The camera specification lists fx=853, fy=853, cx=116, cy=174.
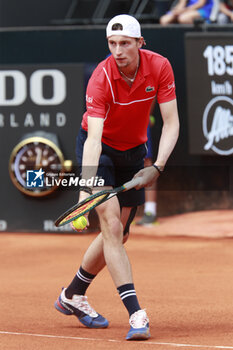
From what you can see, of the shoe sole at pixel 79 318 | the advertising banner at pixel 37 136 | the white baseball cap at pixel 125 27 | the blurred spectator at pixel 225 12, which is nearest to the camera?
the white baseball cap at pixel 125 27

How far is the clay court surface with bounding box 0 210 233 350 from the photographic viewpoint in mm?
5375

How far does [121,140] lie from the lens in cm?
567

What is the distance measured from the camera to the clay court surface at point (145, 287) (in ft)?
17.6

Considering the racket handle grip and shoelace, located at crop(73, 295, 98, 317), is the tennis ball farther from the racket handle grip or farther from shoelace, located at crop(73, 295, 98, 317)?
shoelace, located at crop(73, 295, 98, 317)

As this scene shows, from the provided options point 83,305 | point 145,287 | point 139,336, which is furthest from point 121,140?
point 145,287

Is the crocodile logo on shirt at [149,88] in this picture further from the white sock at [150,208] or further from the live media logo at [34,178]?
the white sock at [150,208]

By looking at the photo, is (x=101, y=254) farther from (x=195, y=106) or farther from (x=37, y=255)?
(x=195, y=106)

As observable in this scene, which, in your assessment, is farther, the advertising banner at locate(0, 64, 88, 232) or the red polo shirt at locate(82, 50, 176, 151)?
the advertising banner at locate(0, 64, 88, 232)

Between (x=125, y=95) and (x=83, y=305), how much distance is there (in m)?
1.49

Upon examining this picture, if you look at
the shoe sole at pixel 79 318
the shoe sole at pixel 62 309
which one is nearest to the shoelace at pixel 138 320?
the shoe sole at pixel 79 318

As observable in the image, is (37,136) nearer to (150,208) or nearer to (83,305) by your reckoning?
(150,208)

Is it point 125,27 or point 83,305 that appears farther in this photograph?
point 83,305

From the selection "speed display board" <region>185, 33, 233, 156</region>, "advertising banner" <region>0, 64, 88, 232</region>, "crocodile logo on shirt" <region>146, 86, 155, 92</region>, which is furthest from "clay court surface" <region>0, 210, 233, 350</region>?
"crocodile logo on shirt" <region>146, 86, 155, 92</region>

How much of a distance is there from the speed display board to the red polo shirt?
548 cm
